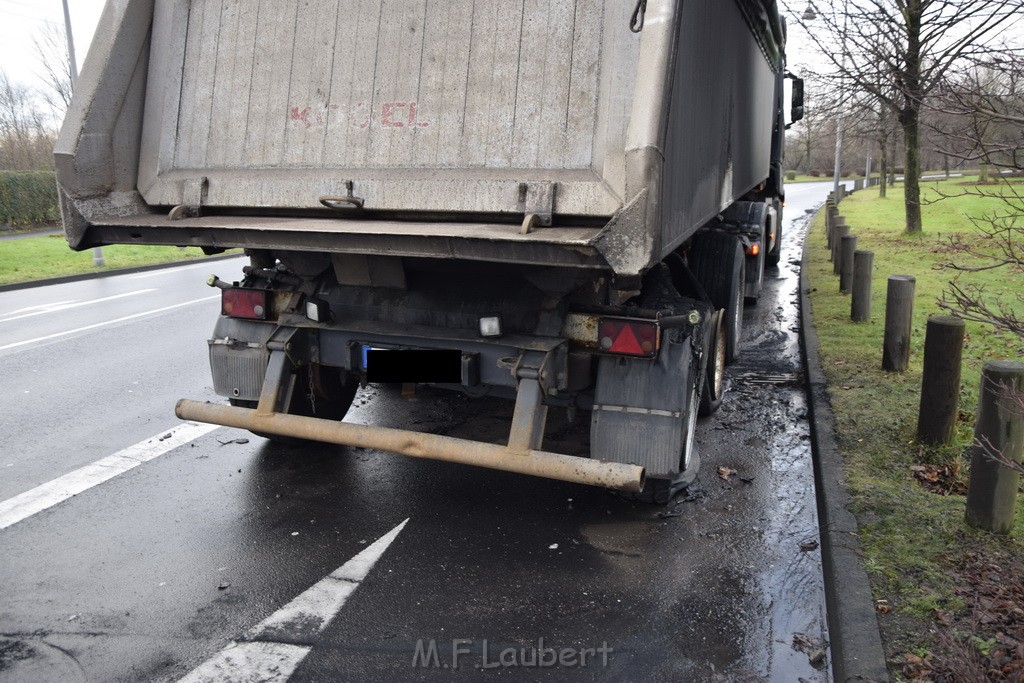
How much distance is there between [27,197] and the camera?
23016 mm

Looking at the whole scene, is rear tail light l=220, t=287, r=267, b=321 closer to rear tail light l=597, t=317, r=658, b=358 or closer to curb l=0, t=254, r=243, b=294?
rear tail light l=597, t=317, r=658, b=358

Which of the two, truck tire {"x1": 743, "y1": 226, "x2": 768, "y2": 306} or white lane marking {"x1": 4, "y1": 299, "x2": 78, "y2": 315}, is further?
white lane marking {"x1": 4, "y1": 299, "x2": 78, "y2": 315}

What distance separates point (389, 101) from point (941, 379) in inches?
141

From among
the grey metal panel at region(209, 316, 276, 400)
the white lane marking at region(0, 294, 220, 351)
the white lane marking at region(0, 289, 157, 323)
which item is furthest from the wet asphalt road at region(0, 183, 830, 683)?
the white lane marking at region(0, 289, 157, 323)

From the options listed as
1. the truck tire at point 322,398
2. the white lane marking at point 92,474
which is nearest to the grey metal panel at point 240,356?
the truck tire at point 322,398

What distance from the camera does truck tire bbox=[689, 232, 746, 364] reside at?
7.00m

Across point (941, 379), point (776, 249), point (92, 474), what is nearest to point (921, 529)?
point (941, 379)

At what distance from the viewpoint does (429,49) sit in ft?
13.8

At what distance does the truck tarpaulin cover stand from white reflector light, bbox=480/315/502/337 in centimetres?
337

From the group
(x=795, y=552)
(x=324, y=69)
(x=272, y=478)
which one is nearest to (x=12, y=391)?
(x=272, y=478)

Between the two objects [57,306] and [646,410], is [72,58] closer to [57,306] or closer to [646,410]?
[57,306]

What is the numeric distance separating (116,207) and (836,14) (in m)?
5.25

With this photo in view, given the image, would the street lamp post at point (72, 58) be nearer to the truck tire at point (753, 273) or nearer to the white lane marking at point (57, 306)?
the white lane marking at point (57, 306)

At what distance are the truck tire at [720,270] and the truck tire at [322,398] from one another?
9.96 ft
